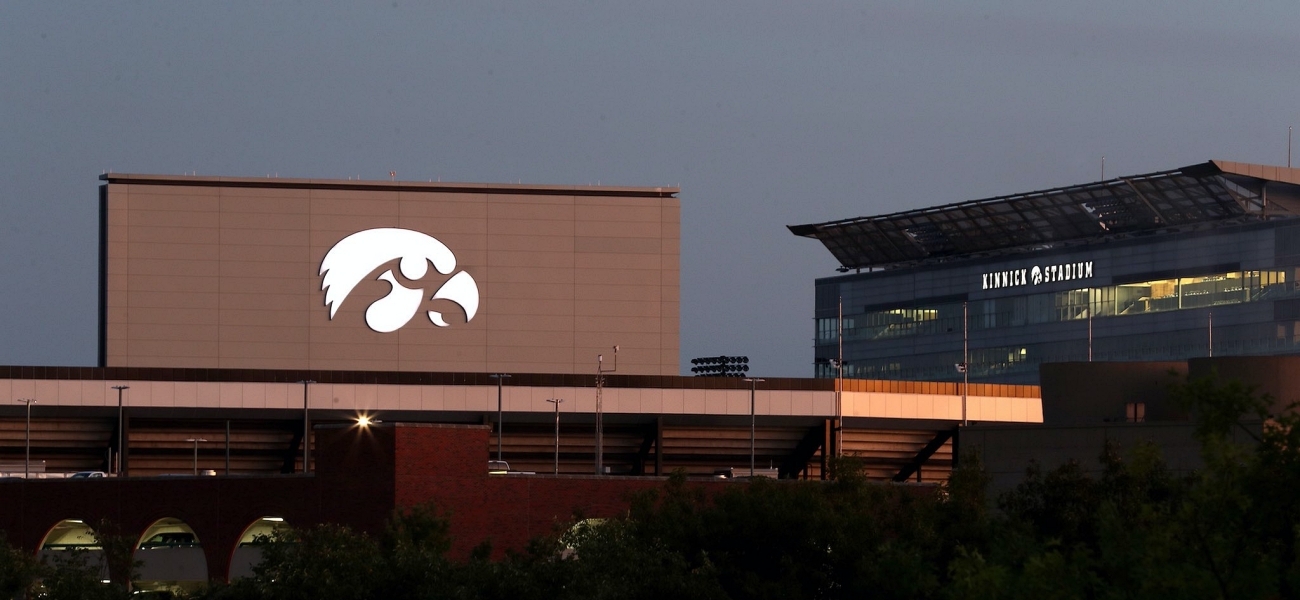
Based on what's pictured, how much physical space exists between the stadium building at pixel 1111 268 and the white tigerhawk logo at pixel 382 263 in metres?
47.3

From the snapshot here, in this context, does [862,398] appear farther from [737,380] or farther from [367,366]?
[367,366]

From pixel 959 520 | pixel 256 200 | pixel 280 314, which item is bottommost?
pixel 959 520

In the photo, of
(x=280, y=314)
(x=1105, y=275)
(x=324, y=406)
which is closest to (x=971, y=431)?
(x=324, y=406)

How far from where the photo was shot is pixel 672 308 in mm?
124812

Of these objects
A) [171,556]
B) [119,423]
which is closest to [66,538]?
[171,556]

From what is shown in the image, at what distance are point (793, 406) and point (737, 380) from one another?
467cm

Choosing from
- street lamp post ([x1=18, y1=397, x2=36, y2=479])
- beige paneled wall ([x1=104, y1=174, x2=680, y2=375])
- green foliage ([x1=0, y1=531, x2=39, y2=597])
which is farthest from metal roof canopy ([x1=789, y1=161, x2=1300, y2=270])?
green foliage ([x1=0, y1=531, x2=39, y2=597])

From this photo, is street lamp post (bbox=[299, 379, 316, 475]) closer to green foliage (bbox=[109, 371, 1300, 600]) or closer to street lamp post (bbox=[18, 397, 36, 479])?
street lamp post (bbox=[18, 397, 36, 479])

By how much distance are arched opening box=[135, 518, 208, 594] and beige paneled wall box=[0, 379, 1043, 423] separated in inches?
1112

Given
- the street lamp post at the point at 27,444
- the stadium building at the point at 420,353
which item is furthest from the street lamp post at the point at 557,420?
the street lamp post at the point at 27,444

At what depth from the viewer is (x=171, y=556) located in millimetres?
82625

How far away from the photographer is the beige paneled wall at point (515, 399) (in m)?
111

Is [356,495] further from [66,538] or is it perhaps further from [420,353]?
[420,353]

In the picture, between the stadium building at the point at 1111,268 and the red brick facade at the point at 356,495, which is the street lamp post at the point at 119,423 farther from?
the stadium building at the point at 1111,268
